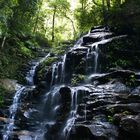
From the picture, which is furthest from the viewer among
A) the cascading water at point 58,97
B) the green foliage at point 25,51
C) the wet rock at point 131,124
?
the green foliage at point 25,51

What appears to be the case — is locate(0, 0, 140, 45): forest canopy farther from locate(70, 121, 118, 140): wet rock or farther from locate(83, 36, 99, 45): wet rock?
locate(70, 121, 118, 140): wet rock

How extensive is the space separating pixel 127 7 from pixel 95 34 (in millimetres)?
2880

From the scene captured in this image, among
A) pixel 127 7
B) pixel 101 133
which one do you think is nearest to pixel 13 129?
pixel 101 133

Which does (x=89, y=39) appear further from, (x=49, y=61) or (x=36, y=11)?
(x=36, y=11)

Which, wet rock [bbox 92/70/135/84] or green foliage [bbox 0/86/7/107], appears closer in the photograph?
wet rock [bbox 92/70/135/84]

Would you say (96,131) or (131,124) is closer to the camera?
(131,124)

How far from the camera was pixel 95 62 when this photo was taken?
61.2 ft

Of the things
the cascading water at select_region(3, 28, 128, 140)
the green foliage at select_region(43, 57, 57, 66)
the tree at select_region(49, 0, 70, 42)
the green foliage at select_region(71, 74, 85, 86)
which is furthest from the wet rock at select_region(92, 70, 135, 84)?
the tree at select_region(49, 0, 70, 42)

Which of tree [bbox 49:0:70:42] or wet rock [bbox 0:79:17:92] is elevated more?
tree [bbox 49:0:70:42]

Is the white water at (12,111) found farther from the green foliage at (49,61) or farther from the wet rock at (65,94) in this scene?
the green foliage at (49,61)

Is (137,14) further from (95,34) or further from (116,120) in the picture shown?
(116,120)

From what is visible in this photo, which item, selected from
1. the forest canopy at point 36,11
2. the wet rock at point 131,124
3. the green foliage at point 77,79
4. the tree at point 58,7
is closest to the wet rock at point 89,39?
the forest canopy at point 36,11

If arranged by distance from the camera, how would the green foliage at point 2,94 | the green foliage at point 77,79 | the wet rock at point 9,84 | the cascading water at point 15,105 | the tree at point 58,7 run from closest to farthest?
the cascading water at point 15,105 < the green foliage at point 2,94 < the green foliage at point 77,79 < the wet rock at point 9,84 < the tree at point 58,7

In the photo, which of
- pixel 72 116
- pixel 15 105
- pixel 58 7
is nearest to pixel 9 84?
pixel 15 105
